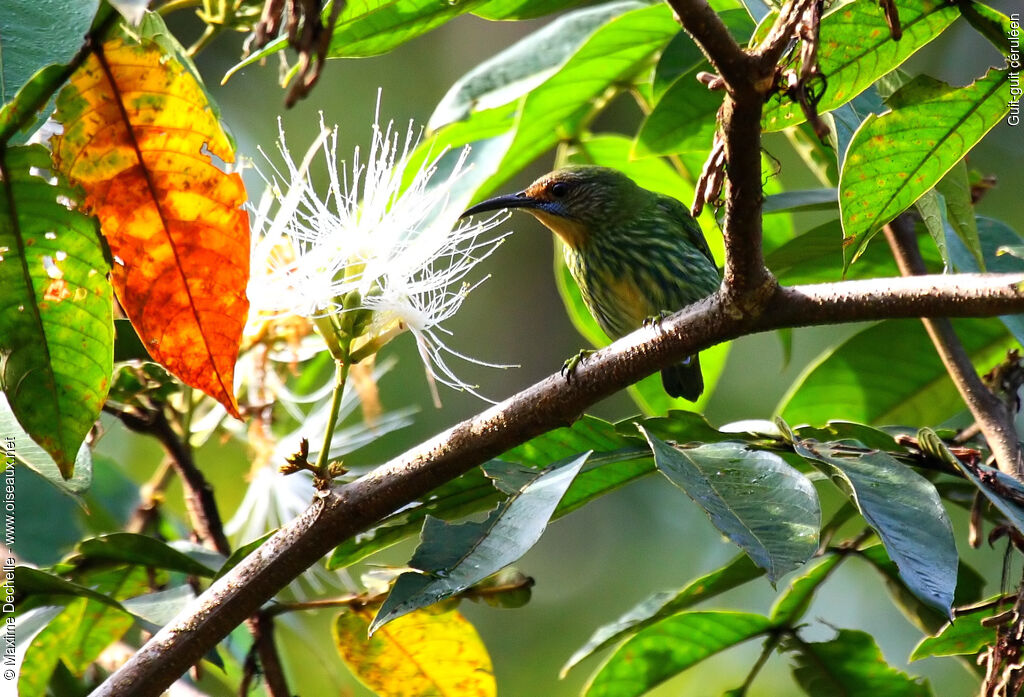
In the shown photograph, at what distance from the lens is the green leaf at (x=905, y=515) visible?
1.19 metres

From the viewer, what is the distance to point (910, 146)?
1.50 m

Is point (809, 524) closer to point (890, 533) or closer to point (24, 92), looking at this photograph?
point (890, 533)

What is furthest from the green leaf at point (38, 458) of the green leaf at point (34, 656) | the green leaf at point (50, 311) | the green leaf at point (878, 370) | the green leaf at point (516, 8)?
the green leaf at point (878, 370)

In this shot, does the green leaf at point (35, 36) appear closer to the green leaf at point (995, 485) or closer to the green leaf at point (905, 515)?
the green leaf at point (905, 515)

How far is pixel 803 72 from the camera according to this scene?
1.08 metres

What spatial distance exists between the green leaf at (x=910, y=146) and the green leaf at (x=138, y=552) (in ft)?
3.63

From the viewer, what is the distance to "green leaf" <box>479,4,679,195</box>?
2.15 meters

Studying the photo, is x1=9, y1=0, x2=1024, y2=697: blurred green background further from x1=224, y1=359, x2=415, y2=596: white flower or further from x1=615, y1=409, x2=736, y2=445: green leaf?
x1=615, y1=409, x2=736, y2=445: green leaf

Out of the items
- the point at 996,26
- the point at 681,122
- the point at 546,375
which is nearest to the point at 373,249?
the point at 681,122

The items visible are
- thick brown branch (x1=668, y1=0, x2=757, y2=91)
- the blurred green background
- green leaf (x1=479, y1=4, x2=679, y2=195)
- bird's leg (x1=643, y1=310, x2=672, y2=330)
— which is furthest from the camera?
the blurred green background

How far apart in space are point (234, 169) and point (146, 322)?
232mm

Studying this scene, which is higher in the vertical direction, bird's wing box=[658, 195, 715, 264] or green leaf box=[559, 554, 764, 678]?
bird's wing box=[658, 195, 715, 264]

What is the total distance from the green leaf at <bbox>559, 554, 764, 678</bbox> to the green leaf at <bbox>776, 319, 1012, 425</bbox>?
62 centimetres

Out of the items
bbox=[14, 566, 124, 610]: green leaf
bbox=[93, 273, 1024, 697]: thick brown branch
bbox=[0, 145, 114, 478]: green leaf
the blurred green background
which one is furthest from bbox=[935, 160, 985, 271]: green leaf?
the blurred green background
